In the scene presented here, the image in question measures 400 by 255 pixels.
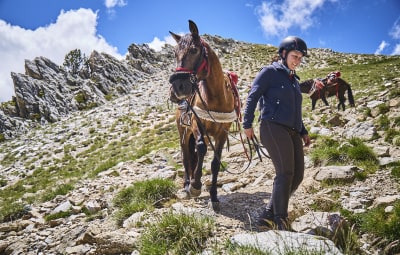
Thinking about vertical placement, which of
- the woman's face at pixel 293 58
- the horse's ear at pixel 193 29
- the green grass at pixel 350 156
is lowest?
the green grass at pixel 350 156

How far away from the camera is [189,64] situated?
4.92m

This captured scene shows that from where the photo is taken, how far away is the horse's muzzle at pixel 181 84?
184 inches

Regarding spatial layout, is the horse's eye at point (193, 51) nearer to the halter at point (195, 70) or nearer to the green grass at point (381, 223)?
the halter at point (195, 70)

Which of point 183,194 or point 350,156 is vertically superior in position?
point 350,156

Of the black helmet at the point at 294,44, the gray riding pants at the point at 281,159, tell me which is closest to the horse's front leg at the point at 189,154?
the gray riding pants at the point at 281,159

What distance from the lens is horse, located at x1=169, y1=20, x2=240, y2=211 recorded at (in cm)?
488

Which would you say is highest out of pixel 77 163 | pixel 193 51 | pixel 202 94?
pixel 193 51

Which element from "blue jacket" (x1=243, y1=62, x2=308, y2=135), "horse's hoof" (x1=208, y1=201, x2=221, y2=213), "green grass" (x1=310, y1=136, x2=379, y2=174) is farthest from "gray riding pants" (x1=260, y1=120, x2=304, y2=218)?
"green grass" (x1=310, y1=136, x2=379, y2=174)

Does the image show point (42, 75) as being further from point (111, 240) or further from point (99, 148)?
point (111, 240)

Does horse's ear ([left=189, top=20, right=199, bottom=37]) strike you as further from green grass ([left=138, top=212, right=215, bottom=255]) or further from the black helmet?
green grass ([left=138, top=212, right=215, bottom=255])

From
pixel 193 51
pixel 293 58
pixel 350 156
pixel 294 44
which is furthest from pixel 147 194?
pixel 350 156

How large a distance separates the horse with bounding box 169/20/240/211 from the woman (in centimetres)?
137

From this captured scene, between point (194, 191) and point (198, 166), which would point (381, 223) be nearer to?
point (198, 166)

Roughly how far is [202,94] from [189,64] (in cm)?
91
